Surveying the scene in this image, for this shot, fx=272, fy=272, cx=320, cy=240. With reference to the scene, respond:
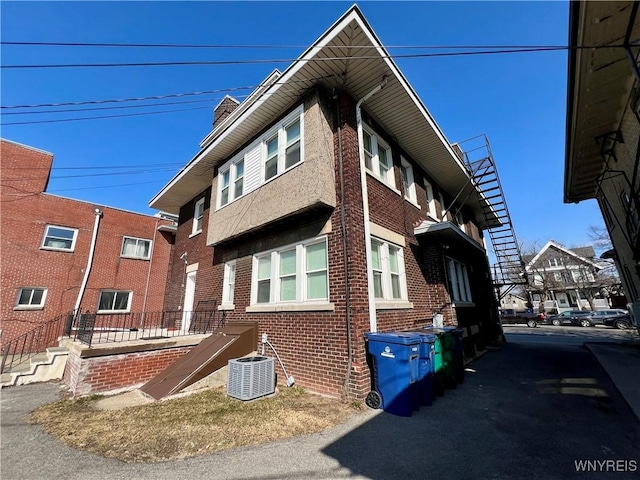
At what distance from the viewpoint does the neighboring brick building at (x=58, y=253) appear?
12398 mm

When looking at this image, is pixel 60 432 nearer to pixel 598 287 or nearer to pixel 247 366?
pixel 247 366

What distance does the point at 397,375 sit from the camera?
197 inches

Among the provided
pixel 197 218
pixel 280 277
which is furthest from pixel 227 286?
pixel 197 218

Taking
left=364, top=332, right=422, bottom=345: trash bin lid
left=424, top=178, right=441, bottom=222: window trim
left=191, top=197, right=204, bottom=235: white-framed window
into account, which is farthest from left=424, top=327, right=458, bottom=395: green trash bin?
left=191, top=197, right=204, bottom=235: white-framed window

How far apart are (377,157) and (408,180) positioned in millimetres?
2458

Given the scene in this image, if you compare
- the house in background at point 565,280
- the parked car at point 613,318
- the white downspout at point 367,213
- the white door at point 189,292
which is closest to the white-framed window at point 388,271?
the white downspout at point 367,213

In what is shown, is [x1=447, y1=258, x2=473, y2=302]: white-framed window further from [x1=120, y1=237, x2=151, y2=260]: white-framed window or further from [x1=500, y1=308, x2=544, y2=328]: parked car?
[x1=500, y1=308, x2=544, y2=328]: parked car

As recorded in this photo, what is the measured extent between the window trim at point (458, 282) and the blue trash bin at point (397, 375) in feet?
17.3

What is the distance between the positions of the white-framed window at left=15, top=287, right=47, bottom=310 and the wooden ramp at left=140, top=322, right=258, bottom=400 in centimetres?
1070

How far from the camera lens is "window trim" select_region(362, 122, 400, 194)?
312 inches

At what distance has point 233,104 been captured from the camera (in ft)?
42.2

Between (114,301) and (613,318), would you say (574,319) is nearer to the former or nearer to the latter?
(613,318)

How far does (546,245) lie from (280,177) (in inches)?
2230

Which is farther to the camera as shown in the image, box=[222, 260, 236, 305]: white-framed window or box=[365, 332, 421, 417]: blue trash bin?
box=[222, 260, 236, 305]: white-framed window
